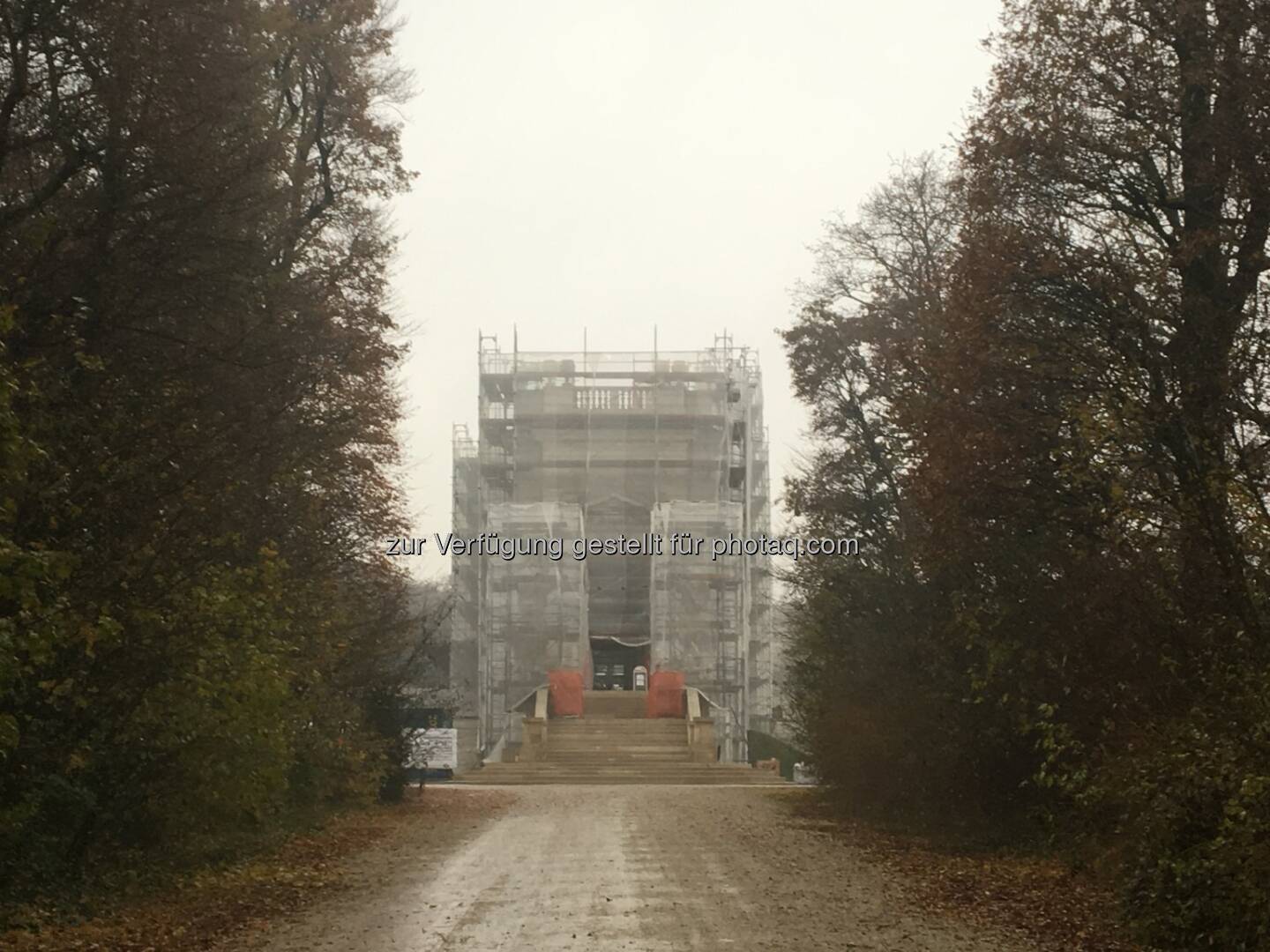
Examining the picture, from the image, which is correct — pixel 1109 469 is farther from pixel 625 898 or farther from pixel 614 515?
pixel 614 515

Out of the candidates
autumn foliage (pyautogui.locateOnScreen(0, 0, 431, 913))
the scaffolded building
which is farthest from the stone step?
autumn foliage (pyautogui.locateOnScreen(0, 0, 431, 913))

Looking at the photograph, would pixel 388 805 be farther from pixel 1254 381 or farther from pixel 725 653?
pixel 725 653

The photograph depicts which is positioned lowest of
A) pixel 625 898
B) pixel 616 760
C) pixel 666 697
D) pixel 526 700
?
pixel 616 760

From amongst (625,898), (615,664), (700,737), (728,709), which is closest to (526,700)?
(728,709)

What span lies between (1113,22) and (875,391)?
9.98m

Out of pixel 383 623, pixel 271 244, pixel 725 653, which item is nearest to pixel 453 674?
pixel 725 653

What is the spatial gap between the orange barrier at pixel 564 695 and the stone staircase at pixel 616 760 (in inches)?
33.6

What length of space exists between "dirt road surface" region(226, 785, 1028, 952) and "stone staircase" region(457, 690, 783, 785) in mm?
17933

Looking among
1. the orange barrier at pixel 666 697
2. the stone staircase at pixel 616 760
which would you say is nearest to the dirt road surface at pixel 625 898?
the stone staircase at pixel 616 760

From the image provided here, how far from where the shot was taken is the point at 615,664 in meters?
71.9

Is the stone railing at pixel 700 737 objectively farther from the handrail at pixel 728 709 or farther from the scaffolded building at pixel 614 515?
the scaffolded building at pixel 614 515

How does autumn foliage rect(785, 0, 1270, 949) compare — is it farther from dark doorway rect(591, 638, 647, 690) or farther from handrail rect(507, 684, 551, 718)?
dark doorway rect(591, 638, 647, 690)

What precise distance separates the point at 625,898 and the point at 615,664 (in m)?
59.2

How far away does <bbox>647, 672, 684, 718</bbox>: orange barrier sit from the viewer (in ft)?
162
